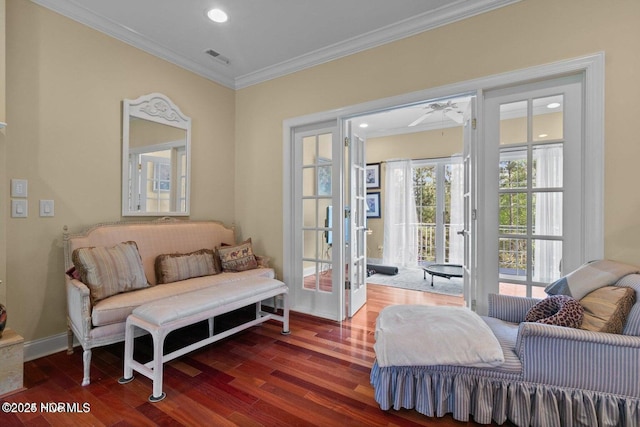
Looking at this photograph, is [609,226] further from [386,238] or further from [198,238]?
[386,238]

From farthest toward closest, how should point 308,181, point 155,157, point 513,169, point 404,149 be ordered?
1. point 404,149
2. point 308,181
3. point 155,157
4. point 513,169

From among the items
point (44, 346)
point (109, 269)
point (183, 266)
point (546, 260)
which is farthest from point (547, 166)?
point (44, 346)

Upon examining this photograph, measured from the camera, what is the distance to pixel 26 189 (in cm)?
222

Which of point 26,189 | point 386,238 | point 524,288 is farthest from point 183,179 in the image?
point 386,238

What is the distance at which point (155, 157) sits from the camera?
119 inches

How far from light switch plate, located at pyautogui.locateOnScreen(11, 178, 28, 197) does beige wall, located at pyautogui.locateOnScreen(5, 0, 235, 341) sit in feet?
0.13

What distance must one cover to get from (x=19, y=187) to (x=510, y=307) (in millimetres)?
3617

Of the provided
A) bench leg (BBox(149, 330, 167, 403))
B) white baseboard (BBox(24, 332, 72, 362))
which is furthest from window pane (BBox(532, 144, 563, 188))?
white baseboard (BBox(24, 332, 72, 362))

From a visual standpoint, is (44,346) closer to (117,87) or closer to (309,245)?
(117,87)

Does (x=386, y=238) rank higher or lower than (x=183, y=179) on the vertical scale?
lower

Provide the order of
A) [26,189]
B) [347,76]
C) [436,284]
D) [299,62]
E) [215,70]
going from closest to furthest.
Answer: [26,189] < [347,76] < [299,62] < [215,70] < [436,284]

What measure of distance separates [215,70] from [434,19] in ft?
7.89

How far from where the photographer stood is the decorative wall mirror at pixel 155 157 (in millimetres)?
2803

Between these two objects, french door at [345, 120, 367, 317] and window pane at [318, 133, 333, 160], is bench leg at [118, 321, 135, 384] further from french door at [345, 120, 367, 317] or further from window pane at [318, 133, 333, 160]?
window pane at [318, 133, 333, 160]
